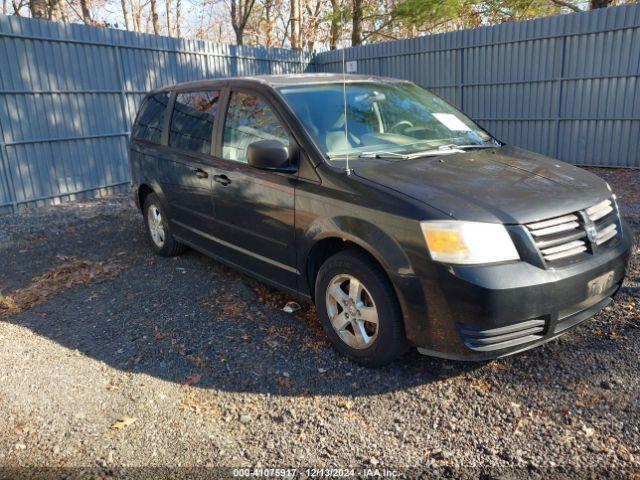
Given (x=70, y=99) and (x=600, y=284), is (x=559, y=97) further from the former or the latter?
(x=70, y=99)

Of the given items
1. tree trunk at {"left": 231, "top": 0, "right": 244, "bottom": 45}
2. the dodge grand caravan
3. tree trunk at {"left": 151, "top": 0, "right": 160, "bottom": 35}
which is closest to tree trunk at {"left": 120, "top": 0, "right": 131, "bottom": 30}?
tree trunk at {"left": 151, "top": 0, "right": 160, "bottom": 35}

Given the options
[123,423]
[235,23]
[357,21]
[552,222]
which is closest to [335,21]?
[357,21]

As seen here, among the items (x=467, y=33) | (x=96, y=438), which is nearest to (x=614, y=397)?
(x=96, y=438)

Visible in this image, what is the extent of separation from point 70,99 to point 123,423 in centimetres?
808

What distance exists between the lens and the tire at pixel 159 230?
5414 millimetres

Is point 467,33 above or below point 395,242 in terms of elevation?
above

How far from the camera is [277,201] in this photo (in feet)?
11.9

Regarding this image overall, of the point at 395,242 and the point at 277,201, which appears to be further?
the point at 277,201

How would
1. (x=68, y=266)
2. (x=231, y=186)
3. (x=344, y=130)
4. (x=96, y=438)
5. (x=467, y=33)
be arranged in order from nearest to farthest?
(x=96, y=438) → (x=344, y=130) → (x=231, y=186) → (x=68, y=266) → (x=467, y=33)

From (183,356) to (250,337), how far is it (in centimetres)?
49

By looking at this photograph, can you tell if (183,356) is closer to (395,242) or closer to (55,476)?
(55,476)

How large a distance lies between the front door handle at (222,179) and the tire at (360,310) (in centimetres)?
124

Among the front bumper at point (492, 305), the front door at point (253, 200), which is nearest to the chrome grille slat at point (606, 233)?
the front bumper at point (492, 305)

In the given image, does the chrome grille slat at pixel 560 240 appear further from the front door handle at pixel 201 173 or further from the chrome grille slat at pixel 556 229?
the front door handle at pixel 201 173
